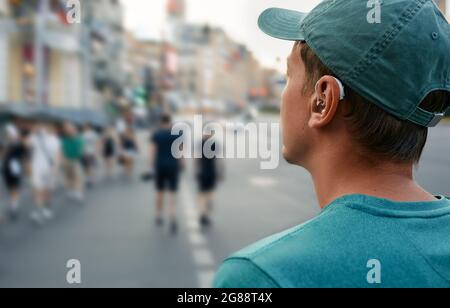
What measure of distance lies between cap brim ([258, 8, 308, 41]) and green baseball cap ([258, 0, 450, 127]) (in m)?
0.08

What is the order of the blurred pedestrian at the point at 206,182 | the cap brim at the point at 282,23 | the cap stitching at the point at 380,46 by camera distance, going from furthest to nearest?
the blurred pedestrian at the point at 206,182 → the cap brim at the point at 282,23 → the cap stitching at the point at 380,46

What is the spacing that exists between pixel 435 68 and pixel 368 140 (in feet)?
0.47

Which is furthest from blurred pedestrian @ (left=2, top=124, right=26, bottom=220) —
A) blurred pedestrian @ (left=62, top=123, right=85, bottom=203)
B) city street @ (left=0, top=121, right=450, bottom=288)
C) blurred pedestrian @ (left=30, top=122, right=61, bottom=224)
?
blurred pedestrian @ (left=62, top=123, right=85, bottom=203)

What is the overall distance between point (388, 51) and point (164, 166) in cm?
618

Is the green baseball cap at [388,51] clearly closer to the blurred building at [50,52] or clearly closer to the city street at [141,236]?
the city street at [141,236]

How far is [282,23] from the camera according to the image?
931 mm

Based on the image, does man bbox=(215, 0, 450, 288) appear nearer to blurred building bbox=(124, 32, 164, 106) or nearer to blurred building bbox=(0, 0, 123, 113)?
blurred building bbox=(124, 32, 164, 106)

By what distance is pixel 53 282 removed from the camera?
4.64 metres

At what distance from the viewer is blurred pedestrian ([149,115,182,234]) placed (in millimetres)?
6371

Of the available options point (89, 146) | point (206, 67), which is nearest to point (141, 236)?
point (89, 146)

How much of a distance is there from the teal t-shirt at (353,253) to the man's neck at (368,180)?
0.05m

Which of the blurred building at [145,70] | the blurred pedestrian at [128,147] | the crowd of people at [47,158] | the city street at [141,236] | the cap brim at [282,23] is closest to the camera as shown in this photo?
the cap brim at [282,23]

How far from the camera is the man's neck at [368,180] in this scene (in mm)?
783

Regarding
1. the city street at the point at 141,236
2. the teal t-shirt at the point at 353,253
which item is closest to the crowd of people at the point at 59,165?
the city street at the point at 141,236
